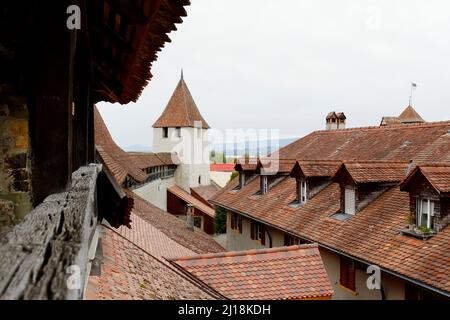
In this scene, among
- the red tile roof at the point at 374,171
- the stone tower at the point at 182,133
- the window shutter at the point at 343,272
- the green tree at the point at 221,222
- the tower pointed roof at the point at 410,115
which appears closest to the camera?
the window shutter at the point at 343,272

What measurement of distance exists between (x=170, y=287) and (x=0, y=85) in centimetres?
269

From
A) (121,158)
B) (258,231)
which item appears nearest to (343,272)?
(258,231)

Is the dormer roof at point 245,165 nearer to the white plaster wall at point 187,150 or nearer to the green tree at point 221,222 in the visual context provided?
the green tree at point 221,222

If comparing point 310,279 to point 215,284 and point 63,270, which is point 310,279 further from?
point 63,270

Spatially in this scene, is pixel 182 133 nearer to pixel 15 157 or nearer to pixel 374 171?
pixel 374 171

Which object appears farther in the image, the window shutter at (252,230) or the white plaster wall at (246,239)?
the window shutter at (252,230)

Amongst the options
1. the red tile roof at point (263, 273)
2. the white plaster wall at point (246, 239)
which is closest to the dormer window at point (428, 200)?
the red tile roof at point (263, 273)

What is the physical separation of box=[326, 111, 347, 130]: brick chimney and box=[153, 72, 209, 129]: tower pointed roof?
18.1m

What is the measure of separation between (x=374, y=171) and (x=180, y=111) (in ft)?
104

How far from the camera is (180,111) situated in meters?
42.0

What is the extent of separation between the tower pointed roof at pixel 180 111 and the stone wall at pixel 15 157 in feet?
125

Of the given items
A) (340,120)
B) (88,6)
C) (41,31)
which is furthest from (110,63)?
(340,120)

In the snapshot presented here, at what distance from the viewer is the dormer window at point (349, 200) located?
466 inches

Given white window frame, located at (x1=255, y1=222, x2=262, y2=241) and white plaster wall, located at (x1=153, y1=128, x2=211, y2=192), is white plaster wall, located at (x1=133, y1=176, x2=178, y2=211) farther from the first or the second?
white window frame, located at (x1=255, y1=222, x2=262, y2=241)
